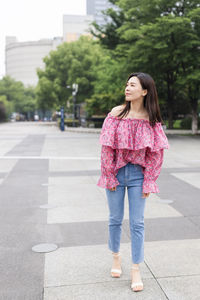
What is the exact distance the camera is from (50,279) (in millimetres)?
3223

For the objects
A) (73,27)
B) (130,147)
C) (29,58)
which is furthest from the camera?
(29,58)

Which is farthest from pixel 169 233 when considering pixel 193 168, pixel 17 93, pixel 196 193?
pixel 17 93

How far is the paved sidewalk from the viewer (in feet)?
9.97

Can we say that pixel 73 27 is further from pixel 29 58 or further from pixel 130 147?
pixel 130 147

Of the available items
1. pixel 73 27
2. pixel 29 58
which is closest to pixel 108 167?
pixel 73 27

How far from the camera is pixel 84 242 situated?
4.14m

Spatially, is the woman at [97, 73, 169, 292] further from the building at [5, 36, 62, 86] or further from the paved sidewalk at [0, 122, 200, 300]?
the building at [5, 36, 62, 86]

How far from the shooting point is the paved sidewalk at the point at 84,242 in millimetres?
3039

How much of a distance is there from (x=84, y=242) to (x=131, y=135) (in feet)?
5.72

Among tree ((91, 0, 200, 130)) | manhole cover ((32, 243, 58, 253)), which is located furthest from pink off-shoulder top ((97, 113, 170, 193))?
tree ((91, 0, 200, 130))

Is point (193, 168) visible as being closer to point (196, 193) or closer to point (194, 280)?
point (196, 193)

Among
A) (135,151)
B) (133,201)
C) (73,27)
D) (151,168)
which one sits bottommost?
(133,201)

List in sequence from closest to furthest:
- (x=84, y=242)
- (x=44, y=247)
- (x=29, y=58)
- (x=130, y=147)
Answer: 1. (x=130, y=147)
2. (x=44, y=247)
3. (x=84, y=242)
4. (x=29, y=58)

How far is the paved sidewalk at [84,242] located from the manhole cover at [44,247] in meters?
0.08
